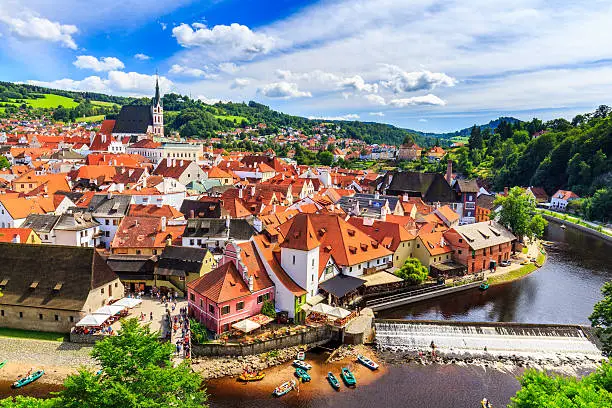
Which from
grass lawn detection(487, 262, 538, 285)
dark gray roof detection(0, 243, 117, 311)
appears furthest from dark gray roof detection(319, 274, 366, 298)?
grass lawn detection(487, 262, 538, 285)

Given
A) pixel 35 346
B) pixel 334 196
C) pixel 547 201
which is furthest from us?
pixel 547 201

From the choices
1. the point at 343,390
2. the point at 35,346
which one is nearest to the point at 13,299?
the point at 35,346

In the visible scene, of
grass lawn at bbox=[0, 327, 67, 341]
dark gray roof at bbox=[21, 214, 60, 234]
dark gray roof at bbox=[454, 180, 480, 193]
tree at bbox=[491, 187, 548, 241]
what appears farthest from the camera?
dark gray roof at bbox=[454, 180, 480, 193]

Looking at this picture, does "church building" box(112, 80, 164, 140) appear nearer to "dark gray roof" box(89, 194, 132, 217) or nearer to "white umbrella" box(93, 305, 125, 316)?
"dark gray roof" box(89, 194, 132, 217)

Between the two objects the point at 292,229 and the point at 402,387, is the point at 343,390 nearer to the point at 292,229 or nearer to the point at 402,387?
the point at 402,387

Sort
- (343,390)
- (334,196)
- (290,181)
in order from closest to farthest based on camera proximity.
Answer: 1. (343,390)
2. (334,196)
3. (290,181)

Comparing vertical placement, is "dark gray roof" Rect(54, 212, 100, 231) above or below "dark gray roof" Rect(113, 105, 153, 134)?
below

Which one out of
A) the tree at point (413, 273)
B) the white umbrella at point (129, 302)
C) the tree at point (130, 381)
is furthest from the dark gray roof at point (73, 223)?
the tree at point (413, 273)
